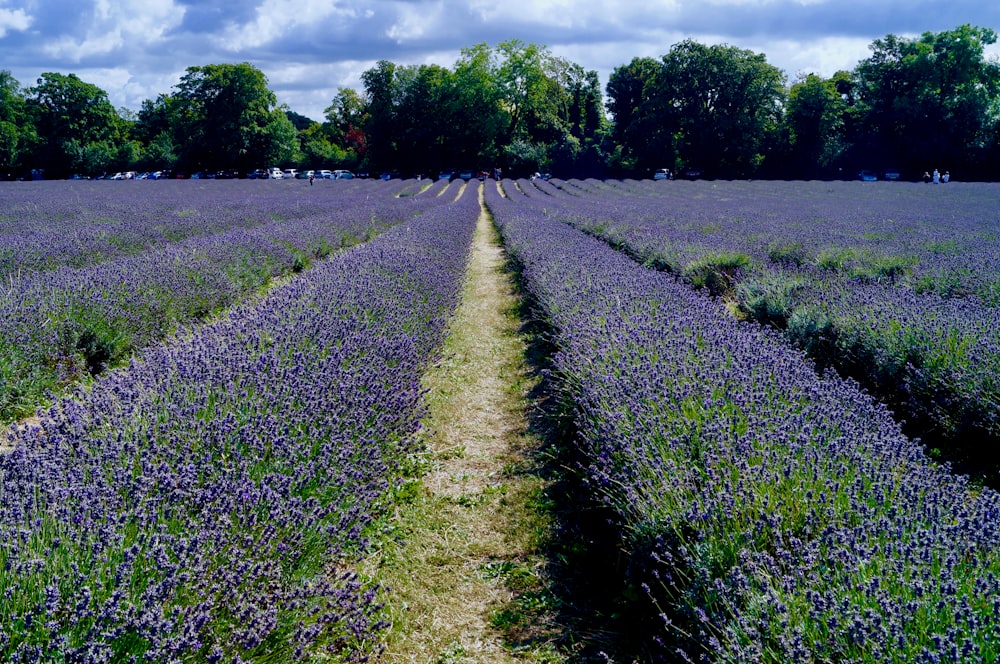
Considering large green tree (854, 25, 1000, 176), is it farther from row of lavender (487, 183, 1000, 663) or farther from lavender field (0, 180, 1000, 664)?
row of lavender (487, 183, 1000, 663)

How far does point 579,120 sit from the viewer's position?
65.6 metres

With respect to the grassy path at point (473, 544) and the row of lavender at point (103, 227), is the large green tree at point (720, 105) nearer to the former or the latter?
the row of lavender at point (103, 227)

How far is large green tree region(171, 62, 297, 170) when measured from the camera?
167 feet

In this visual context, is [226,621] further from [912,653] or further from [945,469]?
[945,469]

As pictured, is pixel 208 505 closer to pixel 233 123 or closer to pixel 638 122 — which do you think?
pixel 638 122

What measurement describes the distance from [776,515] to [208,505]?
71.2 inches

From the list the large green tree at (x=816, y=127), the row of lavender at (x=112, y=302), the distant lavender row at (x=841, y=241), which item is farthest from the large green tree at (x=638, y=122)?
the row of lavender at (x=112, y=302)

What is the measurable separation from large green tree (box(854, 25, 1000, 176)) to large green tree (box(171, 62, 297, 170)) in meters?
44.5

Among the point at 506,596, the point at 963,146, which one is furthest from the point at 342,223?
the point at 963,146

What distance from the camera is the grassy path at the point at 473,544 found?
8.30 feet

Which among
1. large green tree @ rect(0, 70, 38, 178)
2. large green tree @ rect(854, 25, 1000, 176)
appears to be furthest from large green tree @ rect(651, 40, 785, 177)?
large green tree @ rect(0, 70, 38, 178)

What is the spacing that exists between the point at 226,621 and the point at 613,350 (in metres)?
2.63

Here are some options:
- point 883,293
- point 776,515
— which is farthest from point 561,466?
point 883,293

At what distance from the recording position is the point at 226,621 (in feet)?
5.83
